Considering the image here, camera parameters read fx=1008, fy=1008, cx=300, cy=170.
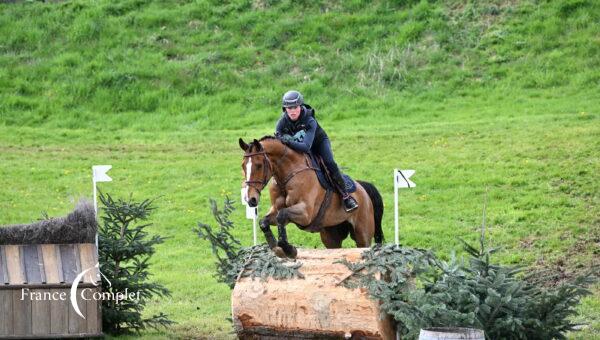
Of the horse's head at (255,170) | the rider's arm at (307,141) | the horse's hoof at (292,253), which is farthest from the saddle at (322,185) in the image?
the horse's head at (255,170)

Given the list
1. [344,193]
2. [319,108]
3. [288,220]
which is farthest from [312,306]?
[319,108]

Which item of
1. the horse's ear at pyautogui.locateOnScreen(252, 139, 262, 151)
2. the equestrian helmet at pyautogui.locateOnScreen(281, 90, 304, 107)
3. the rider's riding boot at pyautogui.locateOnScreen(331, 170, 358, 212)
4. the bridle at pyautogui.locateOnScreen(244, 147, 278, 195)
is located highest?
the equestrian helmet at pyautogui.locateOnScreen(281, 90, 304, 107)

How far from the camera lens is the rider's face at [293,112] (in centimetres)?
1012

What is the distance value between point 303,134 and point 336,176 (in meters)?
0.58

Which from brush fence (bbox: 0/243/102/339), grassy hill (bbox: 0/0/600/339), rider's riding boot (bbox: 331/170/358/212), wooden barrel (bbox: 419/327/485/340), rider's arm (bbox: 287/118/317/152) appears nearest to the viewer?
wooden barrel (bbox: 419/327/485/340)

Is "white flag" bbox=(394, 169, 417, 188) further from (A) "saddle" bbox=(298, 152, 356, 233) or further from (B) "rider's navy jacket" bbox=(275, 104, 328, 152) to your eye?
(B) "rider's navy jacket" bbox=(275, 104, 328, 152)

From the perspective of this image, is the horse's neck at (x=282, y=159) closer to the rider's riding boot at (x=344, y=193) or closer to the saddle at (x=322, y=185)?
the saddle at (x=322, y=185)

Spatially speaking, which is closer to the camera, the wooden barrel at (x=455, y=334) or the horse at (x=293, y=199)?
the wooden barrel at (x=455, y=334)

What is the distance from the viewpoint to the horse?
941 centimetres

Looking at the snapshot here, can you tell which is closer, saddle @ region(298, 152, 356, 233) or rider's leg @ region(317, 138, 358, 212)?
saddle @ region(298, 152, 356, 233)

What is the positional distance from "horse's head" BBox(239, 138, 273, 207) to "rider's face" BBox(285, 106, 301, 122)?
2.45ft

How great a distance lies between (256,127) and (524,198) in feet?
24.8

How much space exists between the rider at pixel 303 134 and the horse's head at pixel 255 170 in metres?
0.48

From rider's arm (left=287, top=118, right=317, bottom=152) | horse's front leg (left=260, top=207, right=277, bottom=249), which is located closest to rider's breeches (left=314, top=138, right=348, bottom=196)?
rider's arm (left=287, top=118, right=317, bottom=152)
